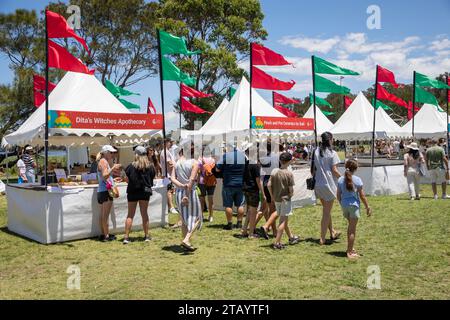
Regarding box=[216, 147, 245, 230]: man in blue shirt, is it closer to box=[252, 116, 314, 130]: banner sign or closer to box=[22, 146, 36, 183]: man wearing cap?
box=[252, 116, 314, 130]: banner sign

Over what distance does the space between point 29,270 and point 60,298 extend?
1.52 meters

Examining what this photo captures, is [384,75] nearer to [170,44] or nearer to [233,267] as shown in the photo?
[170,44]

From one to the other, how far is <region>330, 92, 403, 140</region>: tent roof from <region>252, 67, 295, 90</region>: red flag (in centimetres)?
926

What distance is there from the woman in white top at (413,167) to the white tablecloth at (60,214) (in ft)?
25.2

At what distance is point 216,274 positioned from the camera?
18.2 feet

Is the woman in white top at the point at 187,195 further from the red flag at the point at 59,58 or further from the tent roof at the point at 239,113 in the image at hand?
the tent roof at the point at 239,113

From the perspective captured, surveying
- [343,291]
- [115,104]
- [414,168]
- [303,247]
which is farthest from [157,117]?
[414,168]

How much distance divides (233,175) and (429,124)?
65.7ft

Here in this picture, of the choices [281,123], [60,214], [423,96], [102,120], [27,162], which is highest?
[423,96]

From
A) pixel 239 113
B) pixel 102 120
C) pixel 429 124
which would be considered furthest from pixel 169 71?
pixel 429 124

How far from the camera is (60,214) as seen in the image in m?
7.44

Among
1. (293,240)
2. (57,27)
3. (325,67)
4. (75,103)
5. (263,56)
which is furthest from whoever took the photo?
(325,67)

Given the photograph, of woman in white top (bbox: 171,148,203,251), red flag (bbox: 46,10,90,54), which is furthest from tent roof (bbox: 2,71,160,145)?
woman in white top (bbox: 171,148,203,251)
